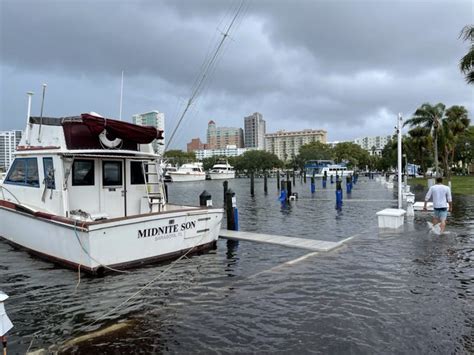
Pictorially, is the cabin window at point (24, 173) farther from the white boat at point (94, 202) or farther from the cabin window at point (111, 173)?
the cabin window at point (111, 173)

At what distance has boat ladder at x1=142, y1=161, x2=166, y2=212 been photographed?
Result: 12.1 m

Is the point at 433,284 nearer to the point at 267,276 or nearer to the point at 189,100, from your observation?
the point at 267,276

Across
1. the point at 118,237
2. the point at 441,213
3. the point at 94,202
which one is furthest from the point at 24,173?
the point at 441,213

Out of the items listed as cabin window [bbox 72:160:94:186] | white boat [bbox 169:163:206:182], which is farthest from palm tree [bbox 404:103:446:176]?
white boat [bbox 169:163:206:182]

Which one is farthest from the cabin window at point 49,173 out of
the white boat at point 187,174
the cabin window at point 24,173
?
the white boat at point 187,174

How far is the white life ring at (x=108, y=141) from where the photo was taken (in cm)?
1052

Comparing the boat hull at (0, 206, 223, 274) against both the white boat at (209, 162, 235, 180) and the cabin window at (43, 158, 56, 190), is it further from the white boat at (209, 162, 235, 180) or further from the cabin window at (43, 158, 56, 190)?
the white boat at (209, 162, 235, 180)

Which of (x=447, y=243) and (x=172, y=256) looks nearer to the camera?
(x=172, y=256)

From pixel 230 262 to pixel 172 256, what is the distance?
1.59 metres

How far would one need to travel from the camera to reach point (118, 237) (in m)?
9.16

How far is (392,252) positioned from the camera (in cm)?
1106

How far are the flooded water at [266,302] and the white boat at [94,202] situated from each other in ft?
1.73

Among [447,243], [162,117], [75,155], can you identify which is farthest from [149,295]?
[447,243]

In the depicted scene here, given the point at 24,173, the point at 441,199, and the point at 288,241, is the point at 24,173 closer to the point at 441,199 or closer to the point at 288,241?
the point at 288,241
